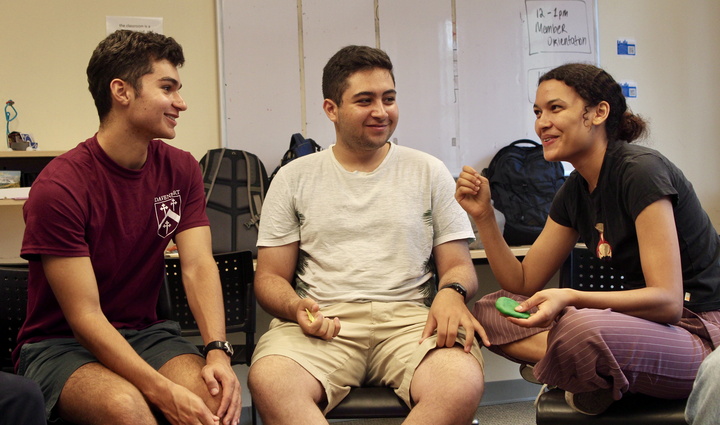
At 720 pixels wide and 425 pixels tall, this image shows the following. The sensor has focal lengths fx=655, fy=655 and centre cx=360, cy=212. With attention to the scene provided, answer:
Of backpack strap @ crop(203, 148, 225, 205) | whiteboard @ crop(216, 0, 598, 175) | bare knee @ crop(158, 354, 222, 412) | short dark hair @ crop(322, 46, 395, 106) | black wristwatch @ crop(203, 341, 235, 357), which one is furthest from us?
whiteboard @ crop(216, 0, 598, 175)

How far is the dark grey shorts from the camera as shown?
1.47 m

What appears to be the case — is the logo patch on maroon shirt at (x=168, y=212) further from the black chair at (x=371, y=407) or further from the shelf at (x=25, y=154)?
the shelf at (x=25, y=154)

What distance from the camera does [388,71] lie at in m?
2.04

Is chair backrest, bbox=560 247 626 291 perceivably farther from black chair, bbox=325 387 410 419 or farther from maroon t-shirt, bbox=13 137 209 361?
maroon t-shirt, bbox=13 137 209 361

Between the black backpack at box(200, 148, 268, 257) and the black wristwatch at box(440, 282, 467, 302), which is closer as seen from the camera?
the black wristwatch at box(440, 282, 467, 302)

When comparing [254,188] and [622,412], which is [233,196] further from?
[622,412]

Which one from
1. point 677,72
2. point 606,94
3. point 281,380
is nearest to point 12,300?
point 281,380

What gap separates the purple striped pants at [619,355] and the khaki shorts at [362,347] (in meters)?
0.31

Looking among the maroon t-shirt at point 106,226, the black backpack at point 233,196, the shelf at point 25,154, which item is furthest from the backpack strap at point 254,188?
the maroon t-shirt at point 106,226

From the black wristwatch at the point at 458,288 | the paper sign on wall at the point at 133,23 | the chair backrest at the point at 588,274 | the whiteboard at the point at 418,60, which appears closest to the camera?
the black wristwatch at the point at 458,288

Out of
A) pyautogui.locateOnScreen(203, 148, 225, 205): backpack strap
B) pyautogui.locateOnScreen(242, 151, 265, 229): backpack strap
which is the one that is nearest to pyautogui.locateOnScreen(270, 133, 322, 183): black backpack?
pyautogui.locateOnScreen(242, 151, 265, 229): backpack strap

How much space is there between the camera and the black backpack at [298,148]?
3.28m

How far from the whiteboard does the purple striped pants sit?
2.32 metres

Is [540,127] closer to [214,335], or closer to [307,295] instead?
[307,295]
